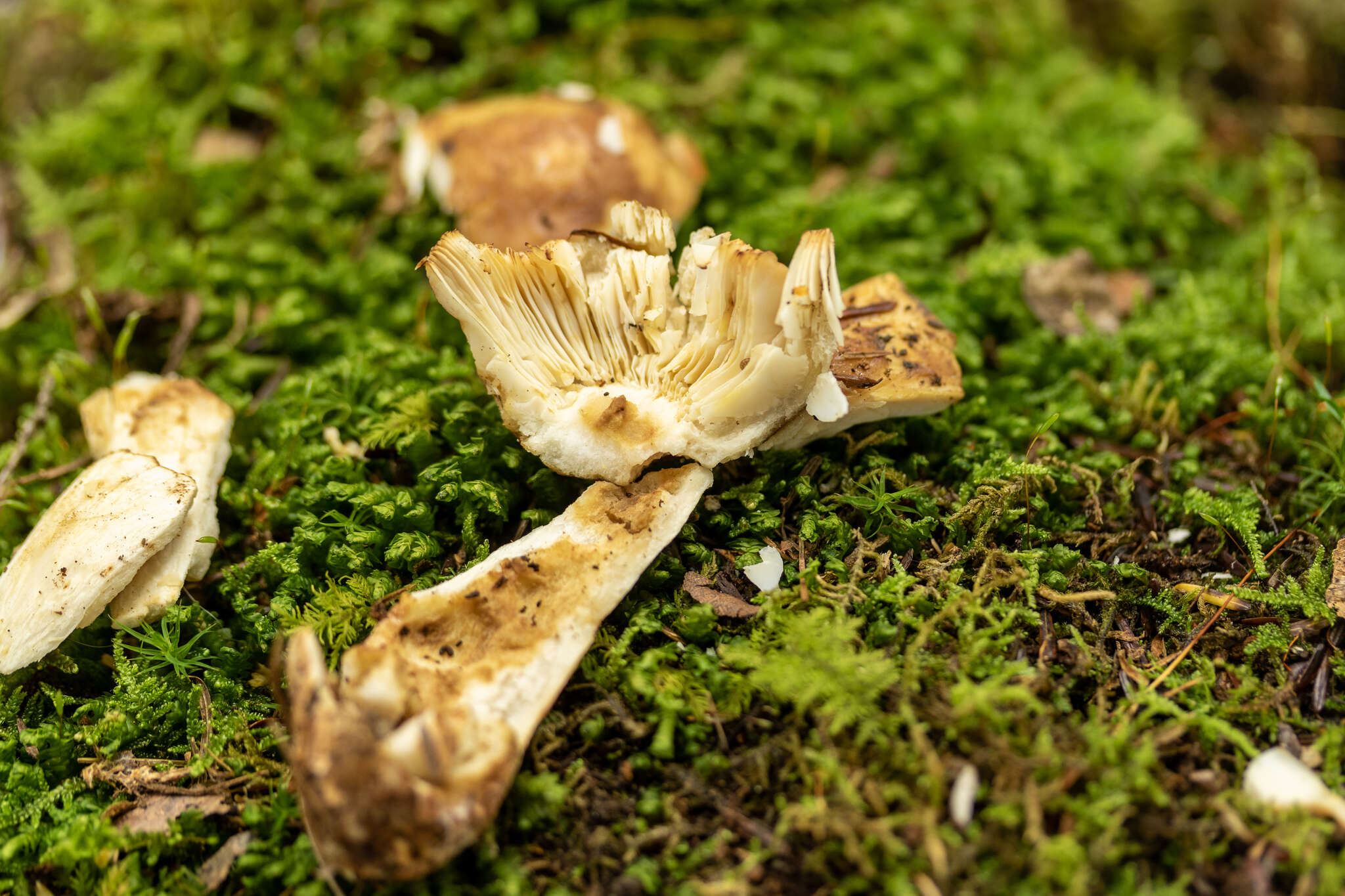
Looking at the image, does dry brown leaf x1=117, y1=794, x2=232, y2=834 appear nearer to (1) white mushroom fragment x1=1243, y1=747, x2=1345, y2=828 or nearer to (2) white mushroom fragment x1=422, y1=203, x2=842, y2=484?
(2) white mushroom fragment x1=422, y1=203, x2=842, y2=484

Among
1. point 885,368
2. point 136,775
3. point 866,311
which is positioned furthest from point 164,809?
point 866,311

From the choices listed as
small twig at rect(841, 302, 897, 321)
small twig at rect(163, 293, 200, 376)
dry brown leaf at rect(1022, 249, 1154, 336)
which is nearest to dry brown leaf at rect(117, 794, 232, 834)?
small twig at rect(163, 293, 200, 376)

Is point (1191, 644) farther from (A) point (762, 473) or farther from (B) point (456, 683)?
(B) point (456, 683)

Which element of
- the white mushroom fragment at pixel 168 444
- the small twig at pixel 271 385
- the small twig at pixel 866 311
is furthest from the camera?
the small twig at pixel 271 385

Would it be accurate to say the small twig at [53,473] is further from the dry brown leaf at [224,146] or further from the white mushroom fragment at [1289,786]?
the white mushroom fragment at [1289,786]

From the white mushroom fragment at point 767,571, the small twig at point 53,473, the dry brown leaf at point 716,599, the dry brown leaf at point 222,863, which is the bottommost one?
the dry brown leaf at point 222,863

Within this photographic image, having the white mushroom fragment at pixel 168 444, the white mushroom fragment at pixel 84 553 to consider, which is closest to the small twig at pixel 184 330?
the white mushroom fragment at pixel 168 444
